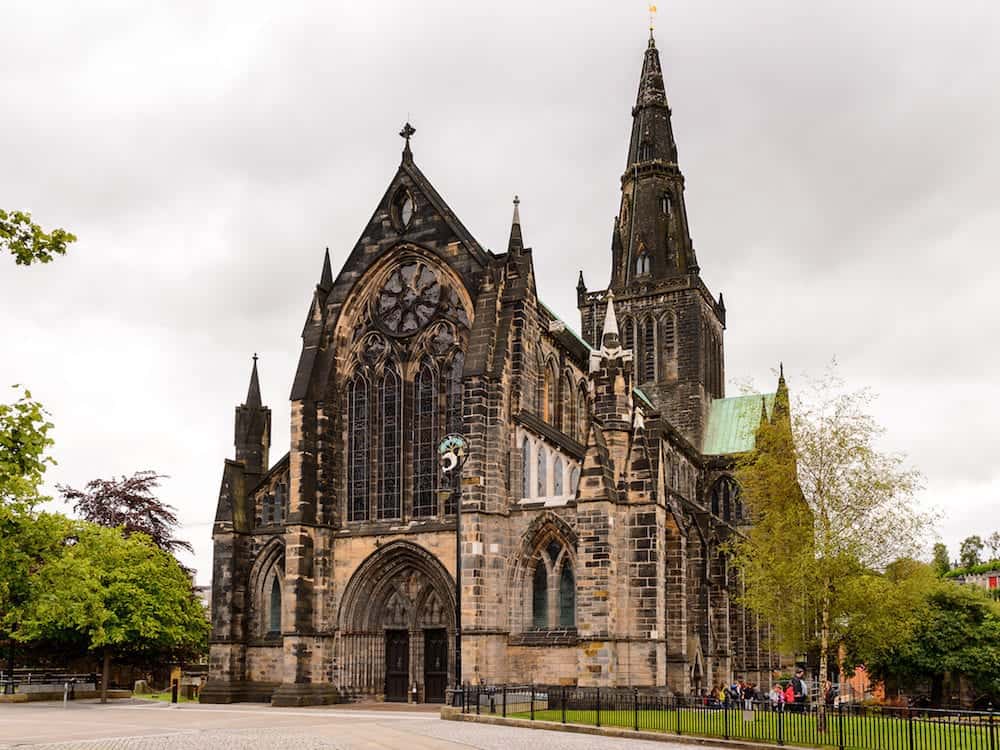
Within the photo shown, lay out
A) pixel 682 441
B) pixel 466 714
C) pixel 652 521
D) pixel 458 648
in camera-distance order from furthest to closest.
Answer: pixel 682 441, pixel 458 648, pixel 652 521, pixel 466 714

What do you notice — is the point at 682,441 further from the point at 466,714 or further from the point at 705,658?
the point at 466,714

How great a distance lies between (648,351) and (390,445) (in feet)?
97.8

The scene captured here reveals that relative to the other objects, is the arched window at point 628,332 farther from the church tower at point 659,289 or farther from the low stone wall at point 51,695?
the low stone wall at point 51,695

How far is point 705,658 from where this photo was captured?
39.3 metres

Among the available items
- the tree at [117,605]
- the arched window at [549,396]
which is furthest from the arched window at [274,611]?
the arched window at [549,396]

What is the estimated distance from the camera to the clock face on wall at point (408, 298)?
37125mm

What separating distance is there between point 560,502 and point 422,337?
7.77 meters

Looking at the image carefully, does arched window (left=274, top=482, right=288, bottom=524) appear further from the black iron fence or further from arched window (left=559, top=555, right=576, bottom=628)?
the black iron fence

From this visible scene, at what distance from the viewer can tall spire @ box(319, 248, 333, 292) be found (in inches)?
1533

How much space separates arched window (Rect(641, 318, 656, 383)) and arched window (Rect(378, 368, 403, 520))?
28853mm

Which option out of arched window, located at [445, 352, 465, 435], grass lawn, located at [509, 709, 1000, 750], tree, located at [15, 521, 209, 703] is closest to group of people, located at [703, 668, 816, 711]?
grass lawn, located at [509, 709, 1000, 750]

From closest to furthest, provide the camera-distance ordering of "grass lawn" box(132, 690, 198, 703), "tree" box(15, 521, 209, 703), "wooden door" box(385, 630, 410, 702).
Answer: "wooden door" box(385, 630, 410, 702)
"tree" box(15, 521, 209, 703)
"grass lawn" box(132, 690, 198, 703)

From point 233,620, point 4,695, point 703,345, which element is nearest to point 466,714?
point 233,620

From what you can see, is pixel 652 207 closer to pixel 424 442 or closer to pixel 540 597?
pixel 424 442
